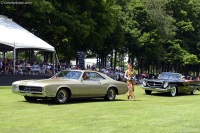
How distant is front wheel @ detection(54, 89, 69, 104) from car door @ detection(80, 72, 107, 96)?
75 cm

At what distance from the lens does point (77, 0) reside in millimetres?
35625

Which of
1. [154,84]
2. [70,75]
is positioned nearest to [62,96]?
[70,75]

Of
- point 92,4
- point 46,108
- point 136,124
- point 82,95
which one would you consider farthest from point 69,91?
point 92,4

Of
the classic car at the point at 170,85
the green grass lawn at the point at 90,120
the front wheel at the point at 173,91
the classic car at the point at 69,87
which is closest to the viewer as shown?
the green grass lawn at the point at 90,120

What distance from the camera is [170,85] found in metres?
20.8

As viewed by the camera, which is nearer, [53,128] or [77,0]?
[53,128]

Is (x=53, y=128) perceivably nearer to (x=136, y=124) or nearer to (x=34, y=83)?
(x=136, y=124)

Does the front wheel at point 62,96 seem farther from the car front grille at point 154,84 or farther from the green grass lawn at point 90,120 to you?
the car front grille at point 154,84

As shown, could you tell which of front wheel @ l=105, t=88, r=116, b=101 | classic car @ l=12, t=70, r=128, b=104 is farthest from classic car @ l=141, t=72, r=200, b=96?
front wheel @ l=105, t=88, r=116, b=101

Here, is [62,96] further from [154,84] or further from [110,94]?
[154,84]

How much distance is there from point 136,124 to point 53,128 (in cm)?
228

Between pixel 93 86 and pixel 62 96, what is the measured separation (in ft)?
5.47

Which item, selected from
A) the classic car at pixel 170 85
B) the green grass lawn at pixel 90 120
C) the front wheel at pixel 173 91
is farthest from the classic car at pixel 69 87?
the front wheel at pixel 173 91

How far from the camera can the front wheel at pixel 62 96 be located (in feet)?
45.8
